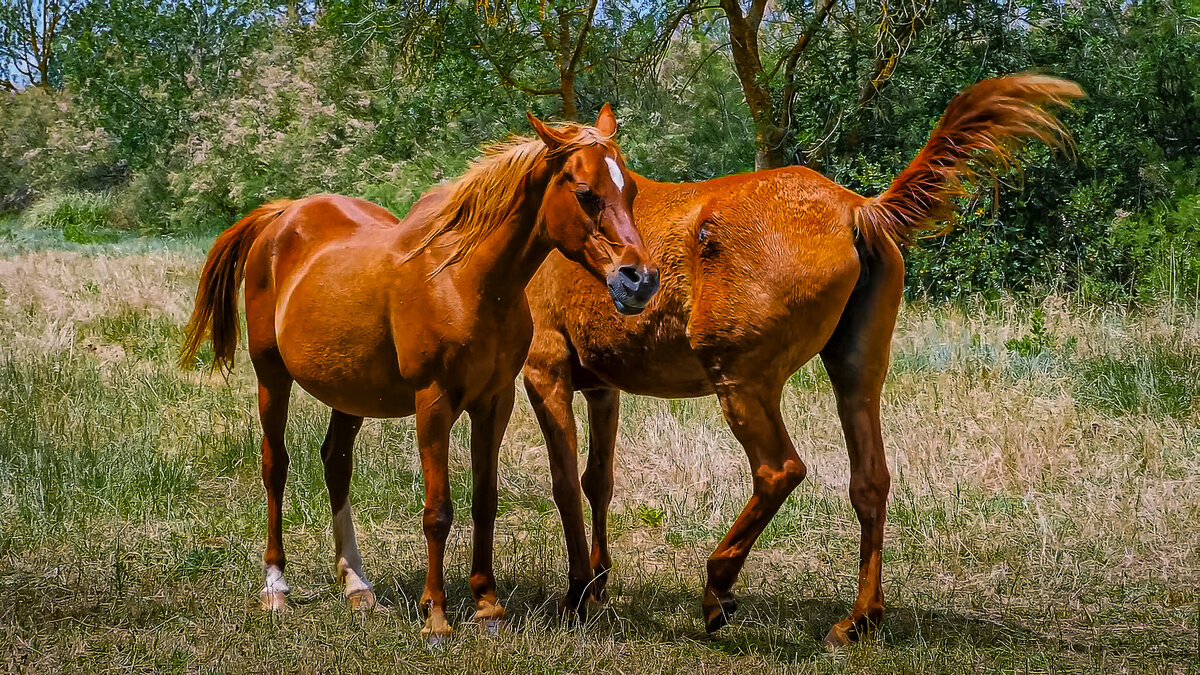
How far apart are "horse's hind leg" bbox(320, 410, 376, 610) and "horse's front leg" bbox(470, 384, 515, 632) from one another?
0.68 metres

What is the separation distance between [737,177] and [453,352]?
1.41 metres

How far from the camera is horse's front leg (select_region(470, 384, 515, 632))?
15.3 feet

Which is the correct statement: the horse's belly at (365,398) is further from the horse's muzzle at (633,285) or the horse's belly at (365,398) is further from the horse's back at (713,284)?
the horse's muzzle at (633,285)

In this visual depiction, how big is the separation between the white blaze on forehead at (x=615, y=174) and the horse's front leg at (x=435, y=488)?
1.09 metres

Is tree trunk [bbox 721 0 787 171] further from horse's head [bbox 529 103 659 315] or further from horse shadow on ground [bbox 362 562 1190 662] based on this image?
horse's head [bbox 529 103 659 315]

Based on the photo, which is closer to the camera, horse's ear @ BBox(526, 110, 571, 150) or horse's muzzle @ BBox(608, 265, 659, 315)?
horse's muzzle @ BBox(608, 265, 659, 315)

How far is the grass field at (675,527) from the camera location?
4.41 meters

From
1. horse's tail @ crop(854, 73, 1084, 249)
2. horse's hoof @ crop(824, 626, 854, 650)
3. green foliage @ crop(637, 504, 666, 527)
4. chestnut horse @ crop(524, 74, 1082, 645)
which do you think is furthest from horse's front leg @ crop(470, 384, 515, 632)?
green foliage @ crop(637, 504, 666, 527)

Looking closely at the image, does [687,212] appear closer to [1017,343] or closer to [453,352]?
[453,352]

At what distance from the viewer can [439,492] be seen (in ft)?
14.9

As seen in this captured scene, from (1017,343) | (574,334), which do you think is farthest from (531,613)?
(1017,343)

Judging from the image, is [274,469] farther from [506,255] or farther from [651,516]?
[651,516]

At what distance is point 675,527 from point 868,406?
196cm

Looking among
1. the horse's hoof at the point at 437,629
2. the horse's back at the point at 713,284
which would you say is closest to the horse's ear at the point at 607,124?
the horse's back at the point at 713,284
